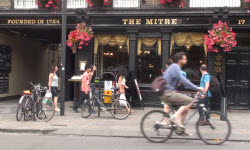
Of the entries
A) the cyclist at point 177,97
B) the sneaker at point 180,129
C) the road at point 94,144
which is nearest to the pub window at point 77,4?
the road at point 94,144

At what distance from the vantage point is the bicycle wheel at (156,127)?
632cm

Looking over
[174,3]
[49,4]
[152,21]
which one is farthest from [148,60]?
[49,4]

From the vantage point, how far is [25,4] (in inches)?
500

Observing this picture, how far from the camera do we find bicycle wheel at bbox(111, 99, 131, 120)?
364 inches

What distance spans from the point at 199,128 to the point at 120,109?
3.56 metres

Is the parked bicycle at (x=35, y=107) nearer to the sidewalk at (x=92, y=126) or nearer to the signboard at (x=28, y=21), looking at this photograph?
the sidewalk at (x=92, y=126)

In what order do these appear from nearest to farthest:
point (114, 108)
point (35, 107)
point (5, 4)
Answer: point (35, 107)
point (114, 108)
point (5, 4)

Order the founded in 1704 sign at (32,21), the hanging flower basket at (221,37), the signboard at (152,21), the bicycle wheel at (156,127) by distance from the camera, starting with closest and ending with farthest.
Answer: the bicycle wheel at (156,127), the hanging flower basket at (221,37), the signboard at (152,21), the founded in 1704 sign at (32,21)

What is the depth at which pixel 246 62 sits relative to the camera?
11.6 m

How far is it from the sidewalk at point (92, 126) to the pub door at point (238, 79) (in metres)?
1.44

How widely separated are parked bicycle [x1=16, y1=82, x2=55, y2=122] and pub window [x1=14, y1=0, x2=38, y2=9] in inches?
201

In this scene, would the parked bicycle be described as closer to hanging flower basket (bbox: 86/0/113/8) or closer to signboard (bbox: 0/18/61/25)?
signboard (bbox: 0/18/61/25)

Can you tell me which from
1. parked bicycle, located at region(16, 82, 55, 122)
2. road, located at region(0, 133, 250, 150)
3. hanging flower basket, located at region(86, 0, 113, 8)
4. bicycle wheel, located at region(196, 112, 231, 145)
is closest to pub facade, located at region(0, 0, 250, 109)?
hanging flower basket, located at region(86, 0, 113, 8)

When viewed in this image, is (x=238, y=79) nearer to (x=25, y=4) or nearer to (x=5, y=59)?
(x=25, y=4)
